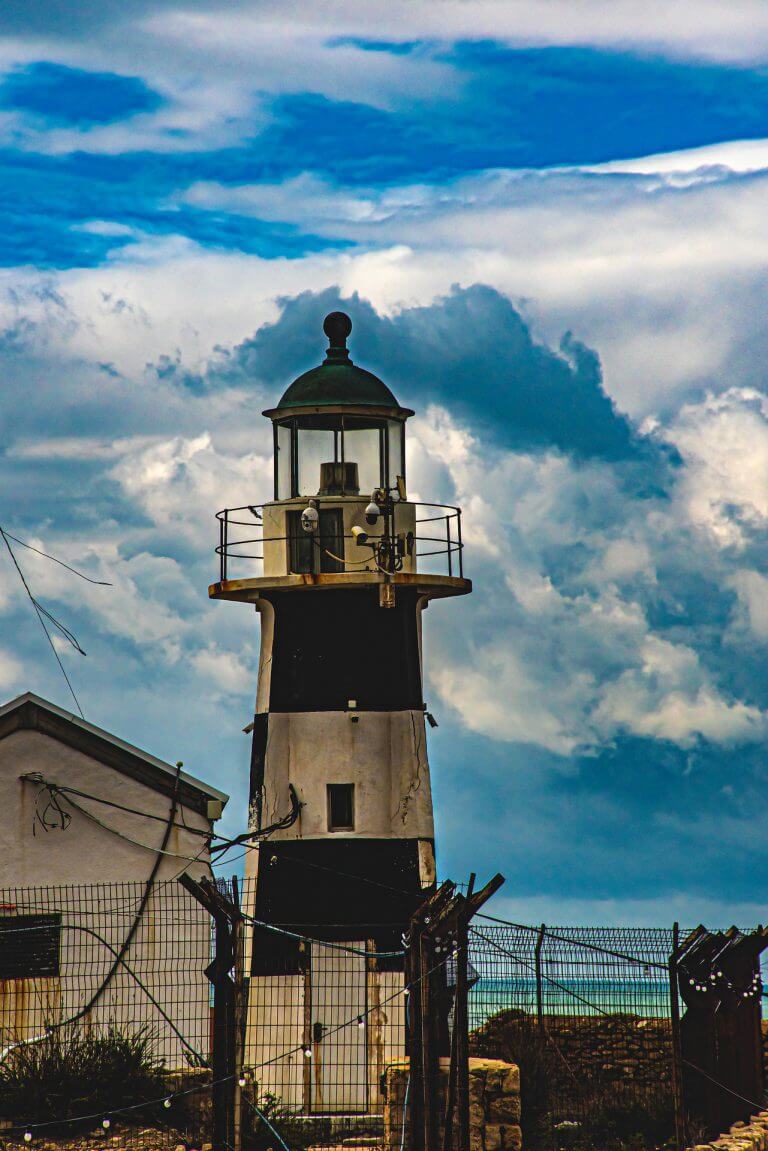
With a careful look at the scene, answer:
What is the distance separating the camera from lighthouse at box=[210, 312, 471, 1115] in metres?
24.5

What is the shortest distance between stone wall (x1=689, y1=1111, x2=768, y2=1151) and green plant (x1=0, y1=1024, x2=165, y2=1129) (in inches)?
232

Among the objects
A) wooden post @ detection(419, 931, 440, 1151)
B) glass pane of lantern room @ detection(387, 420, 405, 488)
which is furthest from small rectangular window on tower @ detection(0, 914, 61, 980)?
glass pane of lantern room @ detection(387, 420, 405, 488)

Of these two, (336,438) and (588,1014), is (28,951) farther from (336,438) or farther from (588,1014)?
(336,438)

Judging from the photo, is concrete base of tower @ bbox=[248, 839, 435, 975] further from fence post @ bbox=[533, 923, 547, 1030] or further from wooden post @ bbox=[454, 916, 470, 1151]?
wooden post @ bbox=[454, 916, 470, 1151]

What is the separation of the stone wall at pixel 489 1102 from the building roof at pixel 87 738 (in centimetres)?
541

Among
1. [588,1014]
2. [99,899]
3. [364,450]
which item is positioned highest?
[364,450]

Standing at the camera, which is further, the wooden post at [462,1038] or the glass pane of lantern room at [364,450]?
the glass pane of lantern room at [364,450]

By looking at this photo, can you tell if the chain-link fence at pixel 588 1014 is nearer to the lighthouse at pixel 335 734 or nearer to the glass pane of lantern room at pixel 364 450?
the lighthouse at pixel 335 734

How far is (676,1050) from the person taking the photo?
1950cm

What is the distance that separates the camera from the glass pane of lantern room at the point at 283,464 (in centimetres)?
2609

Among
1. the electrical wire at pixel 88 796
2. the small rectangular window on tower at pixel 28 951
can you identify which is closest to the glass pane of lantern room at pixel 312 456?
the electrical wire at pixel 88 796

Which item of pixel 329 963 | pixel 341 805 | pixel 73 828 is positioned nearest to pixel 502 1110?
pixel 329 963

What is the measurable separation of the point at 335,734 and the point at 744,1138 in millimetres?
8082

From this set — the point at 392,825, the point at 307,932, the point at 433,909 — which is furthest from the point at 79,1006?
the point at 433,909
